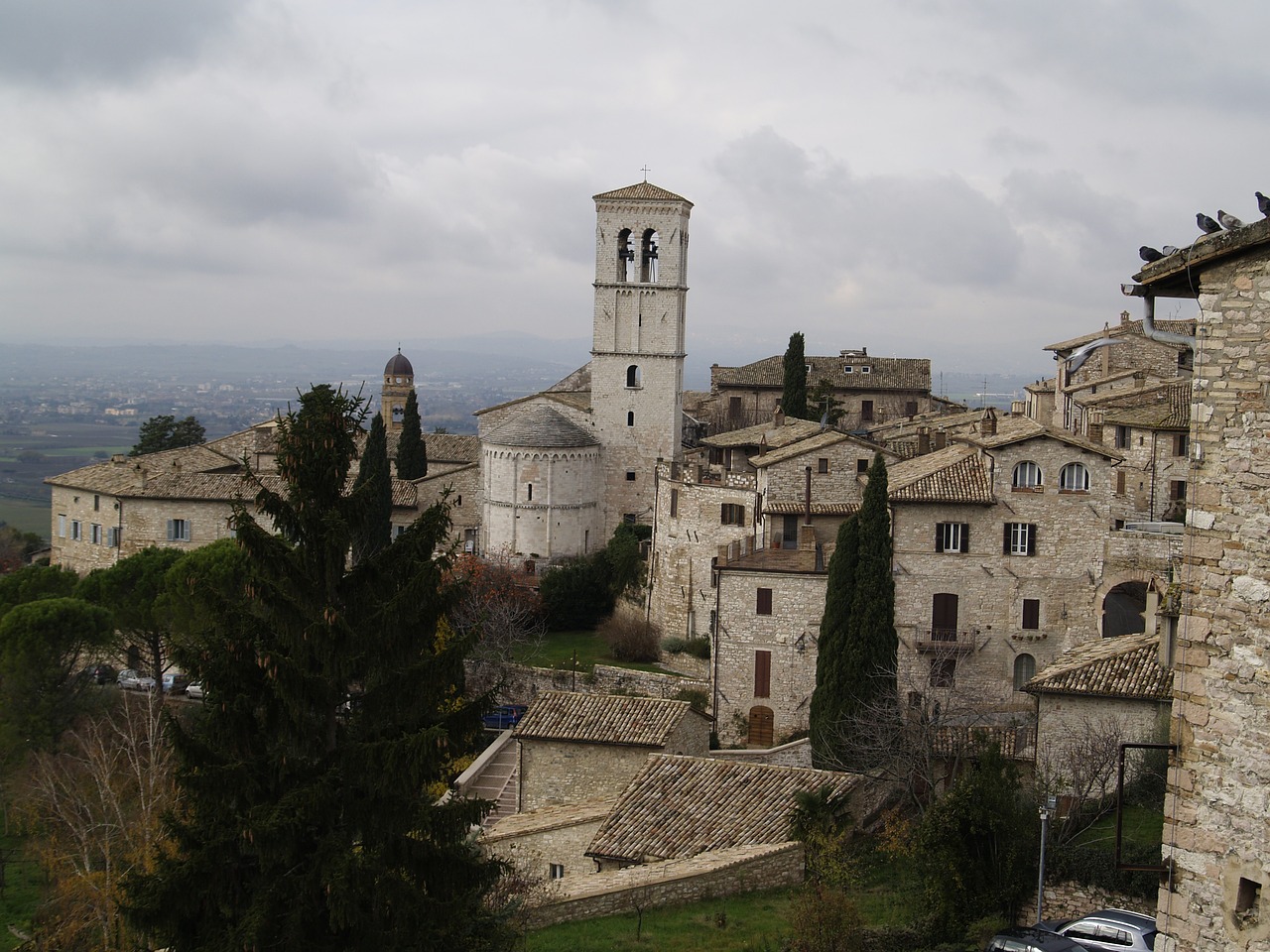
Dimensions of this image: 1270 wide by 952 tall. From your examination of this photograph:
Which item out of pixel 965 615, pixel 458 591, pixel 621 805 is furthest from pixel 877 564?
pixel 458 591

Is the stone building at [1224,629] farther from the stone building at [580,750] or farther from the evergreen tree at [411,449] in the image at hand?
the evergreen tree at [411,449]

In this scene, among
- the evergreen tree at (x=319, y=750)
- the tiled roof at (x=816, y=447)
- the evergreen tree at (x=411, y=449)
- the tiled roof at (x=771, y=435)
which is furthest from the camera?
the evergreen tree at (x=411, y=449)

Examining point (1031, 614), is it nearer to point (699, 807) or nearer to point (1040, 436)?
point (1040, 436)

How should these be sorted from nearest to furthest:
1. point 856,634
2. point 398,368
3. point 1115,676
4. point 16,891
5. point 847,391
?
point 1115,676, point 16,891, point 856,634, point 847,391, point 398,368

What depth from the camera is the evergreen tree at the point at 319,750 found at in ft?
42.0

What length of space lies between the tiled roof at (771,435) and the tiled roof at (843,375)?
13.1 metres

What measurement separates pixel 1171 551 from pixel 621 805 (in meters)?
14.7

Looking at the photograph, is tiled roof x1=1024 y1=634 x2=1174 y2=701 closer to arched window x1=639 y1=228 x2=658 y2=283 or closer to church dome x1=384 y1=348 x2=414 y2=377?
arched window x1=639 y1=228 x2=658 y2=283

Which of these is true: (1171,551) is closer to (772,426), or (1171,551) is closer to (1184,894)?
(772,426)

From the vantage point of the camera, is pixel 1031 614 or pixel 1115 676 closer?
pixel 1115 676

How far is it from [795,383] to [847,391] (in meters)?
6.36

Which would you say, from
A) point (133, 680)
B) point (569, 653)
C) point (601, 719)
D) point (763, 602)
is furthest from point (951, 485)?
point (133, 680)

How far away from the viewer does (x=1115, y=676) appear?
21016 mm

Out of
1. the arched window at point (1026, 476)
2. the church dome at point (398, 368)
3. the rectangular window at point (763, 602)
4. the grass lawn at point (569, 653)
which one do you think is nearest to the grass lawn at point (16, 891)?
the grass lawn at point (569, 653)
